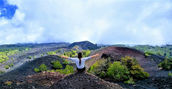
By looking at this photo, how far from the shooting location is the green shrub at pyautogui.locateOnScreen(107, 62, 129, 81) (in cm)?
1570

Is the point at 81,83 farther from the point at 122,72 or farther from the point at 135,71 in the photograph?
the point at 135,71

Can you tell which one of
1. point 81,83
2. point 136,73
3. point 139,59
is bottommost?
A: point 136,73

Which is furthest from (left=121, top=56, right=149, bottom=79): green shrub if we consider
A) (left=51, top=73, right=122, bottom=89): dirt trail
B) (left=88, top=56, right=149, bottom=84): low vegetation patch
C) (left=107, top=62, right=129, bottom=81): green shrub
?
(left=51, top=73, right=122, bottom=89): dirt trail

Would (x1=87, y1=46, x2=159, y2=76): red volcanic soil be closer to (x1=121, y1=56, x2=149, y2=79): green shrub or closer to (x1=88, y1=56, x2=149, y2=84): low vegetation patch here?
(x1=121, y1=56, x2=149, y2=79): green shrub

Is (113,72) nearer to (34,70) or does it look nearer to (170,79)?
(170,79)

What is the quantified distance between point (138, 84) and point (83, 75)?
6.98 metres

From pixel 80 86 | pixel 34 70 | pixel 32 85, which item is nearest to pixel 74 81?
pixel 80 86

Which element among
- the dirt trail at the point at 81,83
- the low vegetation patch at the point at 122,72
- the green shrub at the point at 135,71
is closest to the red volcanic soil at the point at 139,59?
the green shrub at the point at 135,71

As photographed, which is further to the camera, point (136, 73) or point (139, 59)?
point (139, 59)

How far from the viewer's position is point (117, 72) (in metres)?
16.0

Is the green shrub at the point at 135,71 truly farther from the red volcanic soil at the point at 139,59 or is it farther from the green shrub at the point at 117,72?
the red volcanic soil at the point at 139,59

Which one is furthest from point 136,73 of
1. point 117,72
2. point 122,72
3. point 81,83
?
point 81,83

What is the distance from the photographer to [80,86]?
29.7ft

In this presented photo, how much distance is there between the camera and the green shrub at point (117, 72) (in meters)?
15.7
